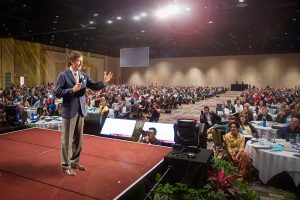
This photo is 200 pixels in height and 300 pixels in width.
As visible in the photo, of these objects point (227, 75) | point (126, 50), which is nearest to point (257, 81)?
point (227, 75)

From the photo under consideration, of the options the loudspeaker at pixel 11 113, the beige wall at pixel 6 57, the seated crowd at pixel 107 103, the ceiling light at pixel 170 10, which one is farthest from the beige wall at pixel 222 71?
the loudspeaker at pixel 11 113

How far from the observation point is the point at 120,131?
5.29 m

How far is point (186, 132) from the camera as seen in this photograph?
3414 millimetres

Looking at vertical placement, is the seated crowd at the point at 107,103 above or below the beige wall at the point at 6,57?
below

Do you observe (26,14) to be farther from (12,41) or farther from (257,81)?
(257,81)

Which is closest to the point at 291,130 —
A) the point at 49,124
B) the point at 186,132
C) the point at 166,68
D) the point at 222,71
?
the point at 186,132

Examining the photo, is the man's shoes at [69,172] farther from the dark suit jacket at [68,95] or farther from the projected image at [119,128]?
the projected image at [119,128]

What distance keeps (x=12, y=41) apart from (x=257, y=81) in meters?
23.0

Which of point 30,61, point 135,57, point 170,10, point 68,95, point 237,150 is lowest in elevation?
point 237,150

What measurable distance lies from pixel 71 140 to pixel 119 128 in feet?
8.24

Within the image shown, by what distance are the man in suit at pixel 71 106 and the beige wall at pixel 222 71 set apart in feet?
87.0

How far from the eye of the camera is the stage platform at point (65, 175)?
2.46 metres

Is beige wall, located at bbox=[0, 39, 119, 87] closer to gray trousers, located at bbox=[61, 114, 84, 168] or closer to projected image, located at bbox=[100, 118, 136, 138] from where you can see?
projected image, located at bbox=[100, 118, 136, 138]

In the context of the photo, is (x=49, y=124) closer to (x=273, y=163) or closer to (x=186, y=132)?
(x=186, y=132)
